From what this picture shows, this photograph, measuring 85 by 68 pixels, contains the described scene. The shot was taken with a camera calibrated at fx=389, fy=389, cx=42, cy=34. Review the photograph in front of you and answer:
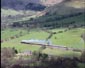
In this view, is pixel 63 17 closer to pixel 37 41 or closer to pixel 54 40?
pixel 37 41

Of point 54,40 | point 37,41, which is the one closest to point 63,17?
point 37,41

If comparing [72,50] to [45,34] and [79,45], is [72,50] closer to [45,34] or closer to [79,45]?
[79,45]

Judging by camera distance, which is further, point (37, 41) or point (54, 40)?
point (37, 41)

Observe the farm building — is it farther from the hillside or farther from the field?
the hillside

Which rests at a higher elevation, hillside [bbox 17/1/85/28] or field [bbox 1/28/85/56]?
hillside [bbox 17/1/85/28]

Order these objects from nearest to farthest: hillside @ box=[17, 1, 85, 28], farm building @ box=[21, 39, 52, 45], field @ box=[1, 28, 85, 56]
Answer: field @ box=[1, 28, 85, 56], farm building @ box=[21, 39, 52, 45], hillside @ box=[17, 1, 85, 28]

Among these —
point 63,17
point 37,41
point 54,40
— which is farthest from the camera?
point 63,17

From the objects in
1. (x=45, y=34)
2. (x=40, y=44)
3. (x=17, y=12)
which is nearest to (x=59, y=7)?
(x=17, y=12)

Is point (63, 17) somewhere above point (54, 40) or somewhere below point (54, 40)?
above

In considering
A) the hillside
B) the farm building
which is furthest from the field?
the hillside

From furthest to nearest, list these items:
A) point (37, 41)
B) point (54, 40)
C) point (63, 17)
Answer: point (63, 17) < point (37, 41) < point (54, 40)

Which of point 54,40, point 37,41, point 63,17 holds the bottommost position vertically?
point 37,41
